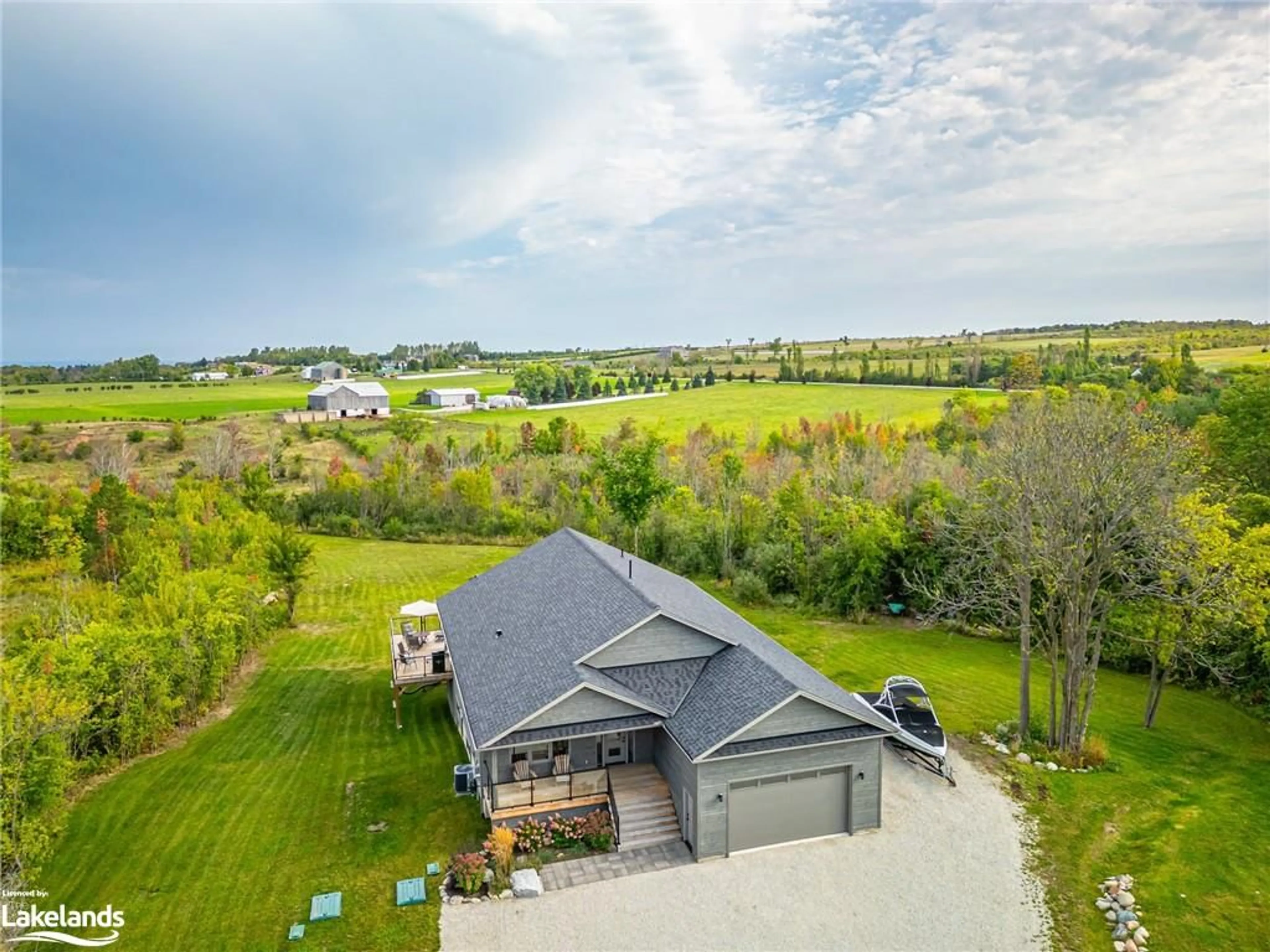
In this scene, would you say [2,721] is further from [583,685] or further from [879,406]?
[879,406]

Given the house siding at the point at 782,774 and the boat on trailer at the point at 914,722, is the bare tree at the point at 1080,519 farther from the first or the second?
the house siding at the point at 782,774

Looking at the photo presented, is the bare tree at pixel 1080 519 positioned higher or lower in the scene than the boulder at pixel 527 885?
higher

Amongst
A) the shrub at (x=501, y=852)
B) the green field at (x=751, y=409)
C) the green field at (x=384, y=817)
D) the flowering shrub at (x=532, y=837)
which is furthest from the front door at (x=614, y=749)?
the green field at (x=751, y=409)

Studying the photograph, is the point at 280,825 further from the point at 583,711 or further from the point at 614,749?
the point at 614,749

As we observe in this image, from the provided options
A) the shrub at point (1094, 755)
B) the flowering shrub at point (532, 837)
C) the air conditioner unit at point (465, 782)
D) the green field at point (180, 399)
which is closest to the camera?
the flowering shrub at point (532, 837)

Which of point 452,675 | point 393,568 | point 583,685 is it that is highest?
point 583,685

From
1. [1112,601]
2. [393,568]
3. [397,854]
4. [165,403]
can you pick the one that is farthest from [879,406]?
[165,403]

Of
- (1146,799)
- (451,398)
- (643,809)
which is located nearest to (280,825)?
(643,809)
